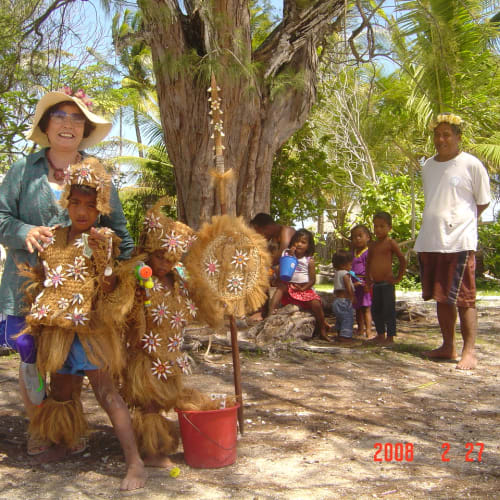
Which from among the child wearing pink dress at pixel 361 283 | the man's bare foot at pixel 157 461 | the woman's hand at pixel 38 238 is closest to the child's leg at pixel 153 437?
the man's bare foot at pixel 157 461

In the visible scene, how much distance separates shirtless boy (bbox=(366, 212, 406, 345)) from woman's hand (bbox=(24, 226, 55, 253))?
3.88m

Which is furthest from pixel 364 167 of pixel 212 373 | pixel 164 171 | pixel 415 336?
pixel 212 373

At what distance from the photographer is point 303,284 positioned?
6.26m

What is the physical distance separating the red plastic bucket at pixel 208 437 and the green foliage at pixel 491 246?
12960mm

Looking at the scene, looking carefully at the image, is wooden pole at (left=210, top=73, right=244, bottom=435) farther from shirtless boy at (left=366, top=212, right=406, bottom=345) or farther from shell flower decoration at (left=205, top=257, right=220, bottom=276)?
shirtless boy at (left=366, top=212, right=406, bottom=345)

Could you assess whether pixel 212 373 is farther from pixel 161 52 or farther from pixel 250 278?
pixel 161 52

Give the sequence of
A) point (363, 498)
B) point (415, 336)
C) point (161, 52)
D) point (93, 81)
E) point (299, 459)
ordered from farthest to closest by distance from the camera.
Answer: point (93, 81) → point (415, 336) → point (161, 52) → point (299, 459) → point (363, 498)

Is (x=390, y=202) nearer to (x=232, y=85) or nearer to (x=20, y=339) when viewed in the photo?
(x=232, y=85)

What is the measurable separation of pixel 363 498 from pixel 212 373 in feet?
7.18

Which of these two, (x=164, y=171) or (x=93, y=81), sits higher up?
(x=93, y=81)

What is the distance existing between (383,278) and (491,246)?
415 inches

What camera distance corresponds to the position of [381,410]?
362 cm

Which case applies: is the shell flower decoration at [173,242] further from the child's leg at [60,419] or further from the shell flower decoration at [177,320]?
the child's leg at [60,419]

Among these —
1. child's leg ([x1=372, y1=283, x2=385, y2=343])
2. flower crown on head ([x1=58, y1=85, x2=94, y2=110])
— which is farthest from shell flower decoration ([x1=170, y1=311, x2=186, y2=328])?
child's leg ([x1=372, y1=283, x2=385, y2=343])
